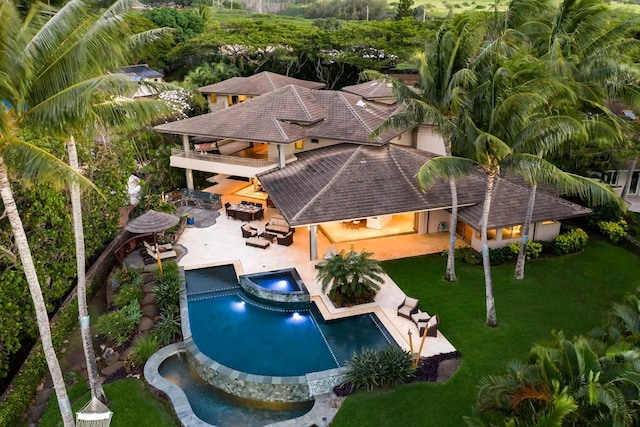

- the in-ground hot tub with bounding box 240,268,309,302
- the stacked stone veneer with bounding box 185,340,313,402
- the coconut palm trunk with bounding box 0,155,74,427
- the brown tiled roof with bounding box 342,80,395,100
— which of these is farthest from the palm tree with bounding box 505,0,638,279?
the coconut palm trunk with bounding box 0,155,74,427

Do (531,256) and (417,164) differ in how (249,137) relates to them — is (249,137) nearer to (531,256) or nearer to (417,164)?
(417,164)

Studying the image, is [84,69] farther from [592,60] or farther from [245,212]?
[592,60]

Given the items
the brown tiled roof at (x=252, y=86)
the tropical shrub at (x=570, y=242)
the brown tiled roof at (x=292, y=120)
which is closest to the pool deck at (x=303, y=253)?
the brown tiled roof at (x=292, y=120)

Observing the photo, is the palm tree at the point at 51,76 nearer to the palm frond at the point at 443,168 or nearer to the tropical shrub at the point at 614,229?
the palm frond at the point at 443,168

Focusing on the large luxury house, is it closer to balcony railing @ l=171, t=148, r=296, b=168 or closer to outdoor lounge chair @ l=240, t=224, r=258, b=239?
balcony railing @ l=171, t=148, r=296, b=168

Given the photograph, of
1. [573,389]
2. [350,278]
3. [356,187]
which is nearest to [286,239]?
[356,187]
